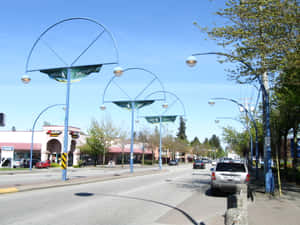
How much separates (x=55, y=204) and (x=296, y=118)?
67.0ft

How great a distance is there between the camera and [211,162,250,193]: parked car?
14.7 metres

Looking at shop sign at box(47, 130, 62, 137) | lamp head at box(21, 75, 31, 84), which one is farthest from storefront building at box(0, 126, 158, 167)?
lamp head at box(21, 75, 31, 84)

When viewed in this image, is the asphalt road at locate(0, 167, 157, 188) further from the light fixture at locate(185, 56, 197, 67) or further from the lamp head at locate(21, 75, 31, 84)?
the light fixture at locate(185, 56, 197, 67)

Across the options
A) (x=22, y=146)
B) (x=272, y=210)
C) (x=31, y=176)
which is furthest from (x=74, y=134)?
(x=272, y=210)

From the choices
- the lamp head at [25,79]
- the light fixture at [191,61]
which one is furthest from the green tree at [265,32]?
the lamp head at [25,79]

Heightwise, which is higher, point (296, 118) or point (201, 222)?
point (296, 118)

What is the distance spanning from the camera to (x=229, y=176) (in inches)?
586

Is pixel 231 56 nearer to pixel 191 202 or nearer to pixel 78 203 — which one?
pixel 191 202

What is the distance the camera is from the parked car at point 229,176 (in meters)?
14.7

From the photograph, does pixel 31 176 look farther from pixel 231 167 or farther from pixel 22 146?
pixel 22 146

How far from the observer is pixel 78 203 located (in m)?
11.5

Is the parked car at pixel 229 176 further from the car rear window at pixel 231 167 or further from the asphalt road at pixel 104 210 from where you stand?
the asphalt road at pixel 104 210

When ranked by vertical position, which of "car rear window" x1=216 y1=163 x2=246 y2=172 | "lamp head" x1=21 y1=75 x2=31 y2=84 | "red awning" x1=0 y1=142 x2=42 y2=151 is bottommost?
"car rear window" x1=216 y1=163 x2=246 y2=172

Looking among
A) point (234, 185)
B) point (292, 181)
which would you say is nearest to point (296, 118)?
point (292, 181)
